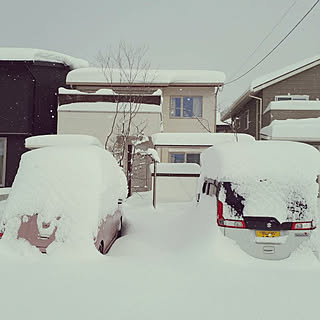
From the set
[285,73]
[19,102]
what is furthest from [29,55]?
[285,73]

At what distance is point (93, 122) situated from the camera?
14938mm

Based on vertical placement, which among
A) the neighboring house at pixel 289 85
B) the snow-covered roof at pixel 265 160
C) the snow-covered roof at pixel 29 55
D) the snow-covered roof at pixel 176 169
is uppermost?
the snow-covered roof at pixel 29 55

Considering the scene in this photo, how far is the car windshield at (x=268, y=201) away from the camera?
4.91m

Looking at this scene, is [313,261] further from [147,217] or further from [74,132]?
[74,132]

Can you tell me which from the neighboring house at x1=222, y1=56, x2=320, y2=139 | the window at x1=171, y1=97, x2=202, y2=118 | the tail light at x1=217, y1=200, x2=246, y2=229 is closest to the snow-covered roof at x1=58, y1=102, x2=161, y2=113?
the window at x1=171, y1=97, x2=202, y2=118

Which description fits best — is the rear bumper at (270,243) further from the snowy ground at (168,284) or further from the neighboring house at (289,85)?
the neighboring house at (289,85)

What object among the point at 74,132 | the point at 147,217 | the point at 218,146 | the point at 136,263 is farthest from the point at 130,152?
the point at 136,263

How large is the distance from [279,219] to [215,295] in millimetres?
1700

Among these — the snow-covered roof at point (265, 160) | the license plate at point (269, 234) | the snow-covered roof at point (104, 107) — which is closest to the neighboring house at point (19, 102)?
the snow-covered roof at point (104, 107)

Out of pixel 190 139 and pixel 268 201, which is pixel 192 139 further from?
pixel 268 201

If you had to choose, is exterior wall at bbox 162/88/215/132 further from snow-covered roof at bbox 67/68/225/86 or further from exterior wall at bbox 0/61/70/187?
exterior wall at bbox 0/61/70/187

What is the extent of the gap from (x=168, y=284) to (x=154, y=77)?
14.9 m

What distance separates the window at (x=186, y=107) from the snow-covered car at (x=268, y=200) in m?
13.7

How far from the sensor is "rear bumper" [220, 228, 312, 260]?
4848 mm
